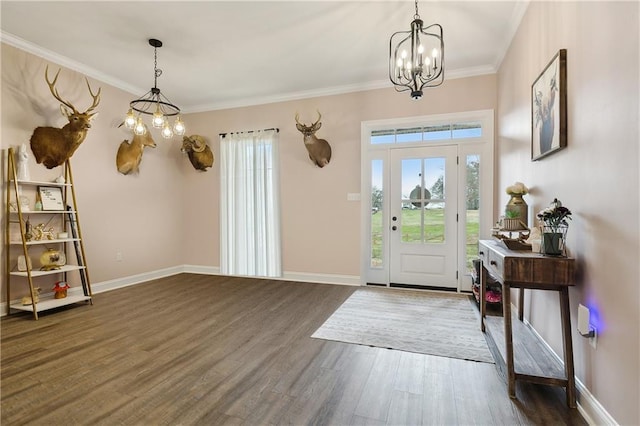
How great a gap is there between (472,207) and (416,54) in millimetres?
2444

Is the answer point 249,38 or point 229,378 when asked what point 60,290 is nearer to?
point 229,378

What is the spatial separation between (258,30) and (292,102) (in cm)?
175

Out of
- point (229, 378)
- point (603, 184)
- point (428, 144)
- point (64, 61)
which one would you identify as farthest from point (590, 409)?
point (64, 61)

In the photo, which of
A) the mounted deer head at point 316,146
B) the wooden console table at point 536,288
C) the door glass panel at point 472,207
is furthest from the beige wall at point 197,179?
the wooden console table at point 536,288

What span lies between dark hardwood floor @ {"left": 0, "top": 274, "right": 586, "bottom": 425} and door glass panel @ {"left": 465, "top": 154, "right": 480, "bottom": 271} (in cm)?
221

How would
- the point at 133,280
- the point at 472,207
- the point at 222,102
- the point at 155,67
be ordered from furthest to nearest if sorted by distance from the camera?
the point at 222,102
the point at 133,280
the point at 472,207
the point at 155,67

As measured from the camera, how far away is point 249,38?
331 cm

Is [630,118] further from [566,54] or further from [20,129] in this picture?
[20,129]

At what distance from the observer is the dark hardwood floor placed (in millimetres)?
1702

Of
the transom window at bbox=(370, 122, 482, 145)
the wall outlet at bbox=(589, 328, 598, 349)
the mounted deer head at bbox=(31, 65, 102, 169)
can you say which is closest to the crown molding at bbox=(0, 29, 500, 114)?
the mounted deer head at bbox=(31, 65, 102, 169)

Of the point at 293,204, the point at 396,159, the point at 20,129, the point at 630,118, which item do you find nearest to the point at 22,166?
the point at 20,129

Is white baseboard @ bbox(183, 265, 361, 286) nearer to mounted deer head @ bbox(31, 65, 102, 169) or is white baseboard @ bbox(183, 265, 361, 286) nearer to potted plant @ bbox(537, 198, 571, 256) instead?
potted plant @ bbox(537, 198, 571, 256)

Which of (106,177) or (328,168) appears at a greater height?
(328,168)

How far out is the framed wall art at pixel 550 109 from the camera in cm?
198
